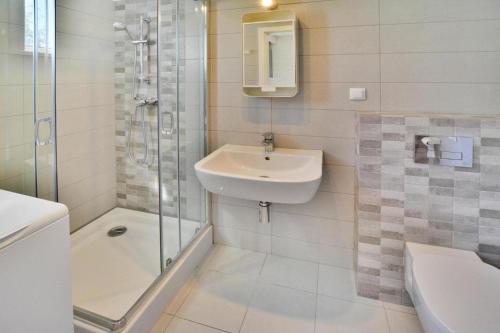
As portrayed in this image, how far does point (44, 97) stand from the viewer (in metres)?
1.65

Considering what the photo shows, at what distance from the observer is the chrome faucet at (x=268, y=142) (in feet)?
6.33

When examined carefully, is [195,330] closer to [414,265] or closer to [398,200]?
[414,265]

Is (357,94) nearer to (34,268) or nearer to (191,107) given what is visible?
(191,107)

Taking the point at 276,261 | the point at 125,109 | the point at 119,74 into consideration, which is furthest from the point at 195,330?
the point at 119,74

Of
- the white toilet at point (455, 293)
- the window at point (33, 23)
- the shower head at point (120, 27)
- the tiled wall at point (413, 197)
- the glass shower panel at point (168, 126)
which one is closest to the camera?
the white toilet at point (455, 293)

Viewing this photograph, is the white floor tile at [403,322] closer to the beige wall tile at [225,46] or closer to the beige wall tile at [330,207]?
the beige wall tile at [330,207]

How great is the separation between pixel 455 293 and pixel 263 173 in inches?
45.7

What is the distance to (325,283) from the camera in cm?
188

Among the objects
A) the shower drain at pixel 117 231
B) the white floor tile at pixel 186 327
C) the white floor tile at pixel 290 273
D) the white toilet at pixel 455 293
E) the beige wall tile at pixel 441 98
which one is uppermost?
the beige wall tile at pixel 441 98

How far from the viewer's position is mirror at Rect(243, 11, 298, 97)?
1.83 m

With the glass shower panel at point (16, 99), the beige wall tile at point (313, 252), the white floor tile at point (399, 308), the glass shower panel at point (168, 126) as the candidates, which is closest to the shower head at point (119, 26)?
the glass shower panel at point (168, 126)

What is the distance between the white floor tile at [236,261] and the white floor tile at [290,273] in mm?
65

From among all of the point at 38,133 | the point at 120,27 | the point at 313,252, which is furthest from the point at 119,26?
the point at 313,252

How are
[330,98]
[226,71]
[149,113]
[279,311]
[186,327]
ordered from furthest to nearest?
[149,113] < [226,71] < [330,98] < [279,311] < [186,327]
